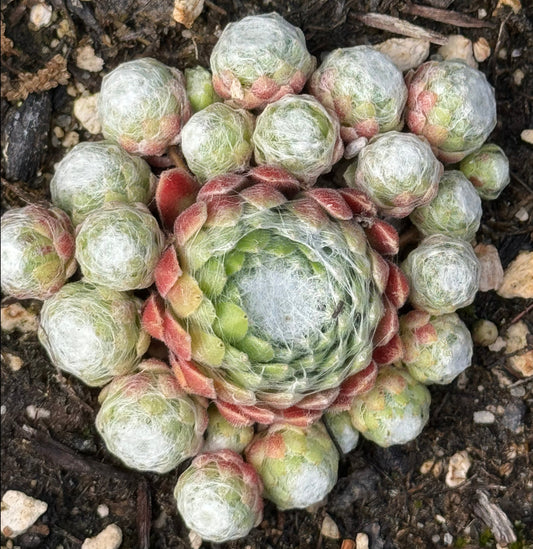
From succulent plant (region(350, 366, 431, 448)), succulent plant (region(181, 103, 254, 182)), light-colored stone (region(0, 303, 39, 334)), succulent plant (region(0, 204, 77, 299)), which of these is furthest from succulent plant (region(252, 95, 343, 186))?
light-colored stone (region(0, 303, 39, 334))

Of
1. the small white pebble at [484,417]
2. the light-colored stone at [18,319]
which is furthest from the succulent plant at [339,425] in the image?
the light-colored stone at [18,319]

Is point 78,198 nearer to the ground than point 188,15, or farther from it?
nearer to the ground

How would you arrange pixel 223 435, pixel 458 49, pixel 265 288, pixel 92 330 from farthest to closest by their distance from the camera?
pixel 458 49
pixel 223 435
pixel 92 330
pixel 265 288

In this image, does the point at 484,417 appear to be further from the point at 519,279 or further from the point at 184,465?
the point at 184,465

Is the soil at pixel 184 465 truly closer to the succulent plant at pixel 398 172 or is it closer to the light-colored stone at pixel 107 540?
the light-colored stone at pixel 107 540

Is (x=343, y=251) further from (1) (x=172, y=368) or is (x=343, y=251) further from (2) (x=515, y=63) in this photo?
(2) (x=515, y=63)

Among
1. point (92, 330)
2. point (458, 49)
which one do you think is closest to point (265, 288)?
point (92, 330)

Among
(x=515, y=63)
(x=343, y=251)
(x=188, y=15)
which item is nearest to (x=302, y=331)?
(x=343, y=251)
